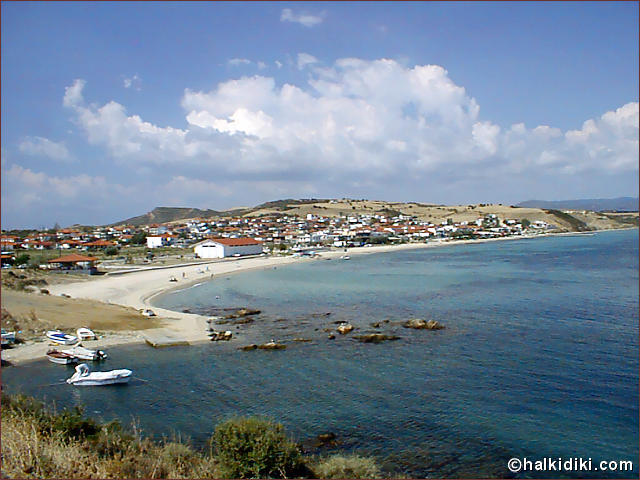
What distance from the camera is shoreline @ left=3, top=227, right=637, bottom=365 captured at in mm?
21161

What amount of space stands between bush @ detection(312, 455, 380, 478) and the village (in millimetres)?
42710

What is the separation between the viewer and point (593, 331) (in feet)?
73.0

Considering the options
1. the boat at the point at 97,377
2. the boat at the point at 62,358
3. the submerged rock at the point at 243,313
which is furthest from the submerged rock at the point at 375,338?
the boat at the point at 62,358

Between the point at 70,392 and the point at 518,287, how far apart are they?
3022 centimetres

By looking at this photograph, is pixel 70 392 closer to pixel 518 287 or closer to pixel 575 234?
pixel 518 287

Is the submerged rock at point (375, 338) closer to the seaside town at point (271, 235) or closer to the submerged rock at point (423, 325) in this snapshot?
the submerged rock at point (423, 325)

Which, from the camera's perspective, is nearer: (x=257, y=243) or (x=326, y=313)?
(x=326, y=313)

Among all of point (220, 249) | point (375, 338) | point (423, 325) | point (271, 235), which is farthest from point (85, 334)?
Result: point (271, 235)

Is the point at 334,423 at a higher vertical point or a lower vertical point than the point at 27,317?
lower

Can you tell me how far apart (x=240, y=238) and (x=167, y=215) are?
103 meters

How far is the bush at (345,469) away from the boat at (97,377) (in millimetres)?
8926

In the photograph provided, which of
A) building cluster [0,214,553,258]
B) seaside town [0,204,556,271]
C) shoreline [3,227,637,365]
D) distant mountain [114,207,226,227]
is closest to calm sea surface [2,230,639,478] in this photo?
shoreline [3,227,637,365]

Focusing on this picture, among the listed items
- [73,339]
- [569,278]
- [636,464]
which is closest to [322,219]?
[569,278]

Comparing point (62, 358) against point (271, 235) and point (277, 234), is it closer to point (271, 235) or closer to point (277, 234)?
point (277, 234)
